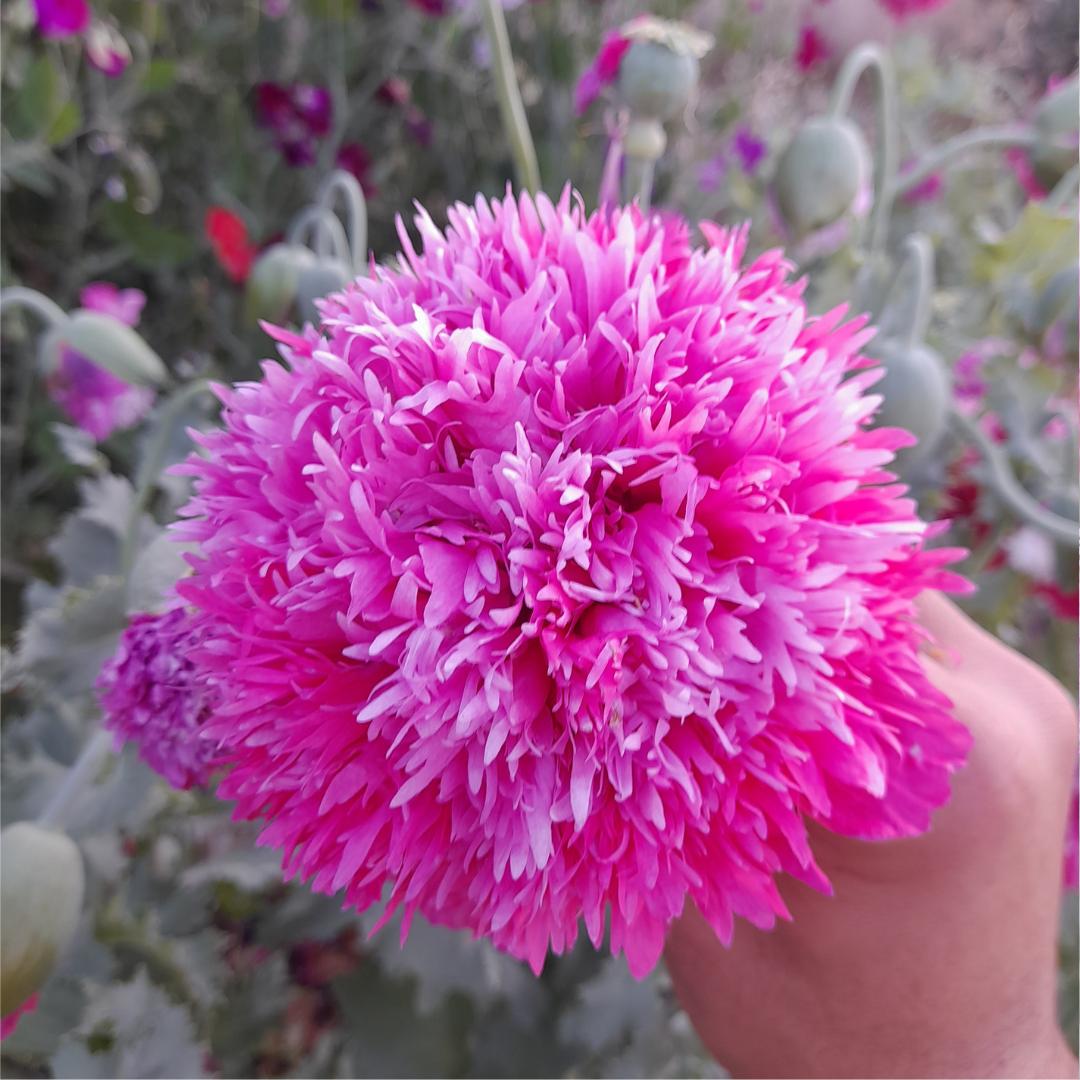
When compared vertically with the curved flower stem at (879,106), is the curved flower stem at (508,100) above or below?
below

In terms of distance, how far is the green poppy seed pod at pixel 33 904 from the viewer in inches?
14.2

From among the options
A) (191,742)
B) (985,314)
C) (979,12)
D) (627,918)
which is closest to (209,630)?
(191,742)

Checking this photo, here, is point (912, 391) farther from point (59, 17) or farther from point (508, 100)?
point (59, 17)

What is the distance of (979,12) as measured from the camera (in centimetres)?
200

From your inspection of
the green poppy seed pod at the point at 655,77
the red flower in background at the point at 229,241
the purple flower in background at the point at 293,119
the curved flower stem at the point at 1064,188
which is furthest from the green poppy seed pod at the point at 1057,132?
the purple flower in background at the point at 293,119

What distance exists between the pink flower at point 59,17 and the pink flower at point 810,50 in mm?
946

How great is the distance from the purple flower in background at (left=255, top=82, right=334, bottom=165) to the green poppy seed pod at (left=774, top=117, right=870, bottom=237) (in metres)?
0.72

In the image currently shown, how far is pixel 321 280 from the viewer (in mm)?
472

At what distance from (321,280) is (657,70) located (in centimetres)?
20

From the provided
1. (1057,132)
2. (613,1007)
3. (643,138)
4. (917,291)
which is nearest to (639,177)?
(643,138)

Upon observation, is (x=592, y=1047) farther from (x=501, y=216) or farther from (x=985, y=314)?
(x=985, y=314)

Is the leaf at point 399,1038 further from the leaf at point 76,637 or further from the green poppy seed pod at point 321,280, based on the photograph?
the green poppy seed pod at point 321,280

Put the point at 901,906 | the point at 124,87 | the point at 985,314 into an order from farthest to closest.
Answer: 1. the point at 124,87
2. the point at 985,314
3. the point at 901,906

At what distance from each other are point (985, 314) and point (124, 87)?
966 mm
